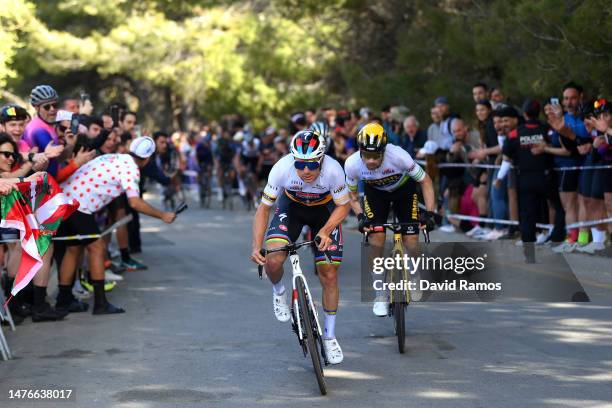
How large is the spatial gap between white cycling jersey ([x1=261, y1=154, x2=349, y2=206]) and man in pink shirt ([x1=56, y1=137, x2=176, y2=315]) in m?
3.22

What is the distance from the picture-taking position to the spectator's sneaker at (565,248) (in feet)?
47.4

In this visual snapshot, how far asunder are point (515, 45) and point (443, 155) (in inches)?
81.0

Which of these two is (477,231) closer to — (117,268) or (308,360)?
(117,268)

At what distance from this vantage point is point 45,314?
1162 centimetres

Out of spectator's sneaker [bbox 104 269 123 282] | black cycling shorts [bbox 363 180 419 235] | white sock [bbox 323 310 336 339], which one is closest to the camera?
white sock [bbox 323 310 336 339]

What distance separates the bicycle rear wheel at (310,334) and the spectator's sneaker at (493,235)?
8221 millimetres

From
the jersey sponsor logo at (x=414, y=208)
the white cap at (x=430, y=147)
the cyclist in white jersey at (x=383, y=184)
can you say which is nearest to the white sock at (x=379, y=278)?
the cyclist in white jersey at (x=383, y=184)

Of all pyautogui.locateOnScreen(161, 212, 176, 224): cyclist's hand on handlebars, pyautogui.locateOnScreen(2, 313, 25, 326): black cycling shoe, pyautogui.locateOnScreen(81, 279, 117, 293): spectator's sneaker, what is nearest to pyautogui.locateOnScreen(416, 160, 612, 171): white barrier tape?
pyautogui.locateOnScreen(161, 212, 176, 224): cyclist's hand on handlebars

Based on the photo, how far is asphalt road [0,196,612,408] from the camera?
7.94m

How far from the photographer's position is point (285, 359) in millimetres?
9312

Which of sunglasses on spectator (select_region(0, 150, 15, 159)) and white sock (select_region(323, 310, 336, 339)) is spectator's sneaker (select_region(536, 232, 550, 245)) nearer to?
white sock (select_region(323, 310, 336, 339))

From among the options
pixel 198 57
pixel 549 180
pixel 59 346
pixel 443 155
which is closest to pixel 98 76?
pixel 198 57

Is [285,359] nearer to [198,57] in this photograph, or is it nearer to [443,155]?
[443,155]

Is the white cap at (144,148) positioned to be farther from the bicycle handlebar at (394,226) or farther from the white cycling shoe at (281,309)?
the white cycling shoe at (281,309)
